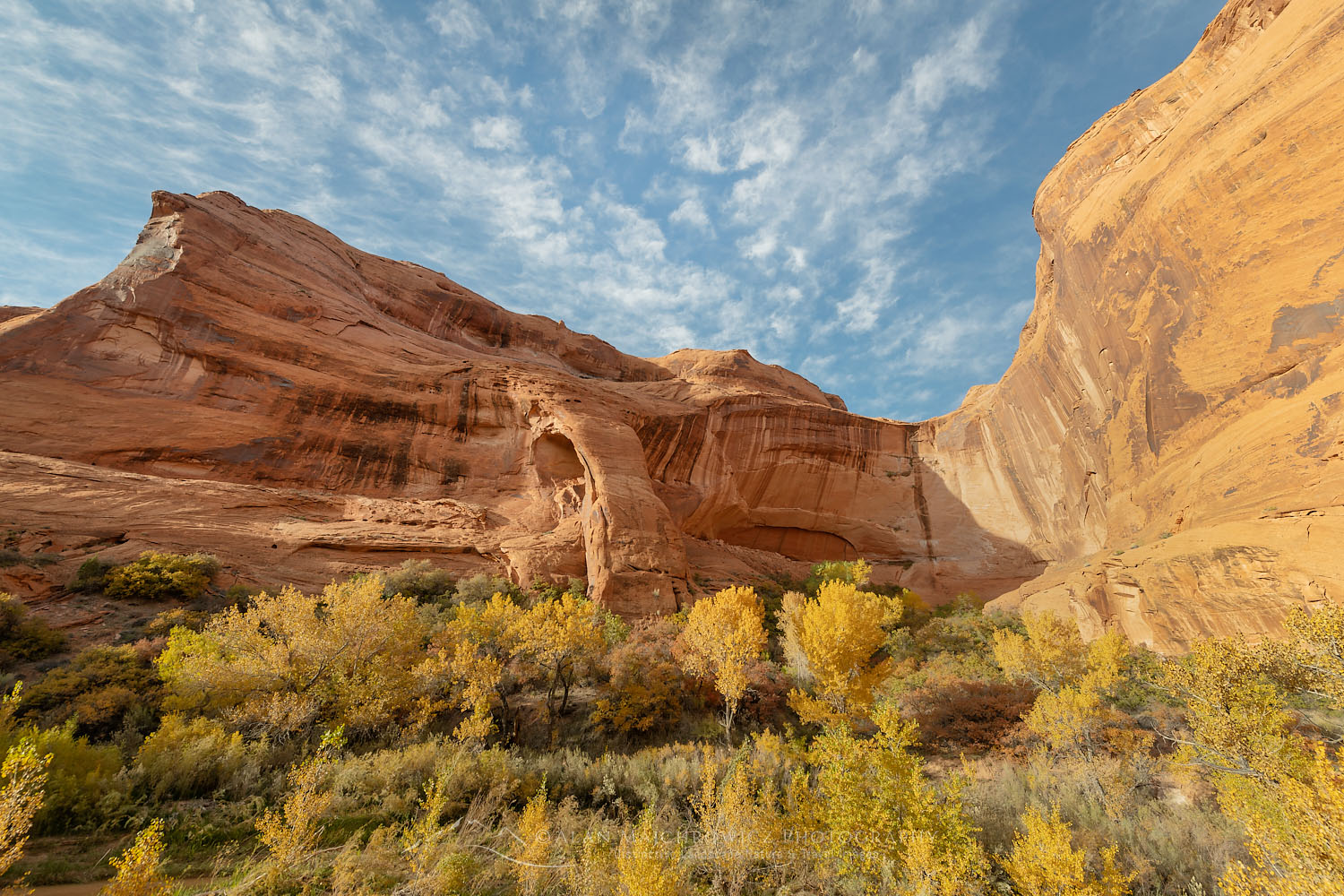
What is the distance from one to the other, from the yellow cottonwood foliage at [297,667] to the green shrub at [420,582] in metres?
4.61

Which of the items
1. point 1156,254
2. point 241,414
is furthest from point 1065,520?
point 241,414

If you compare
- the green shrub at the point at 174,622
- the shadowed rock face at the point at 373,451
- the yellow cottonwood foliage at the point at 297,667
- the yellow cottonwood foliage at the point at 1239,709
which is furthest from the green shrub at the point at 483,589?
the yellow cottonwood foliage at the point at 1239,709

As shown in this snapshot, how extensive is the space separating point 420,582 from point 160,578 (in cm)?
628

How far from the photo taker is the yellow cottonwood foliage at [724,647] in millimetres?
12258

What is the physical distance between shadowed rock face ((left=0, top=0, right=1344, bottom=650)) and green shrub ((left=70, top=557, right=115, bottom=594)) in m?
0.64

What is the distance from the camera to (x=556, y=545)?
18906 mm

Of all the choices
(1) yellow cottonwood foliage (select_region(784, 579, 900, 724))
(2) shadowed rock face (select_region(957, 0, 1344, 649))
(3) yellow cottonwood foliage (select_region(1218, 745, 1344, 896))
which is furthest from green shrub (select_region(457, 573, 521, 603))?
(2) shadowed rock face (select_region(957, 0, 1344, 649))

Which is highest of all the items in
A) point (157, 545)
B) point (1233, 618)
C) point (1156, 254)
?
point (1156, 254)

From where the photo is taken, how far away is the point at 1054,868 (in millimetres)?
5473

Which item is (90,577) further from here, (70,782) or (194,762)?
(70,782)

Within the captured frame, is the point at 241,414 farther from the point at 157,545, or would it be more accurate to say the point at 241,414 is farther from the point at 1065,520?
the point at 1065,520

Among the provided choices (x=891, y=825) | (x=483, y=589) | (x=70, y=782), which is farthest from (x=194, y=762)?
(x=891, y=825)

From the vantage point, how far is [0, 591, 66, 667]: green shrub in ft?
31.0

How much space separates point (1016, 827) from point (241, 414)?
25733mm
